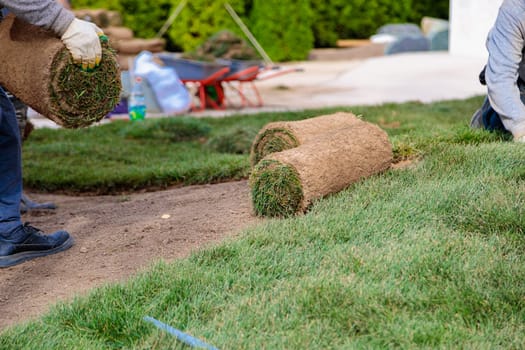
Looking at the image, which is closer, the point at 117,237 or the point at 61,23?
the point at 61,23

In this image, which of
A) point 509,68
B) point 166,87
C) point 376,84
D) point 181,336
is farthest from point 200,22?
point 181,336

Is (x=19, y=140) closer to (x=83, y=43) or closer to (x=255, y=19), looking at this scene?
(x=83, y=43)

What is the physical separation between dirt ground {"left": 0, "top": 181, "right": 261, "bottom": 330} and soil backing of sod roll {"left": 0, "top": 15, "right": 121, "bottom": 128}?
66 centimetres

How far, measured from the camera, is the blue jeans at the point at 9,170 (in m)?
3.61

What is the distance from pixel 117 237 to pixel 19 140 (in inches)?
27.8

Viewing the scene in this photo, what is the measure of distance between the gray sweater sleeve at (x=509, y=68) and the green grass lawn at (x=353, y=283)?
580 mm

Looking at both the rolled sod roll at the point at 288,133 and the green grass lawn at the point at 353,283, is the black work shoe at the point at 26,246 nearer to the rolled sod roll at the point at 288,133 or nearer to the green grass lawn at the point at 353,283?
the green grass lawn at the point at 353,283

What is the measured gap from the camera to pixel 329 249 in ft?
10.6

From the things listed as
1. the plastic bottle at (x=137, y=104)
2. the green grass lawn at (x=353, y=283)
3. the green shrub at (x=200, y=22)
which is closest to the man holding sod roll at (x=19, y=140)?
the green grass lawn at (x=353, y=283)

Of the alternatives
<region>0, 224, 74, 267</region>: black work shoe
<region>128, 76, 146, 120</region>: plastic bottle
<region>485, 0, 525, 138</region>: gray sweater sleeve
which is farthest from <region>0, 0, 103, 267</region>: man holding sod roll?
<region>128, 76, 146, 120</region>: plastic bottle

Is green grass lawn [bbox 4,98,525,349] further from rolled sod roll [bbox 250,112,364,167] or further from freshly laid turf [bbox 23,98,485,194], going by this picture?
freshly laid turf [bbox 23,98,485,194]

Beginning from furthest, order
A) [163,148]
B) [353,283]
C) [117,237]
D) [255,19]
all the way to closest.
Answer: [255,19]
[163,148]
[117,237]
[353,283]

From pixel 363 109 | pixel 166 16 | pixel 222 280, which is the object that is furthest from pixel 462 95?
pixel 166 16

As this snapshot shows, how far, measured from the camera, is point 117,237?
3873 millimetres
